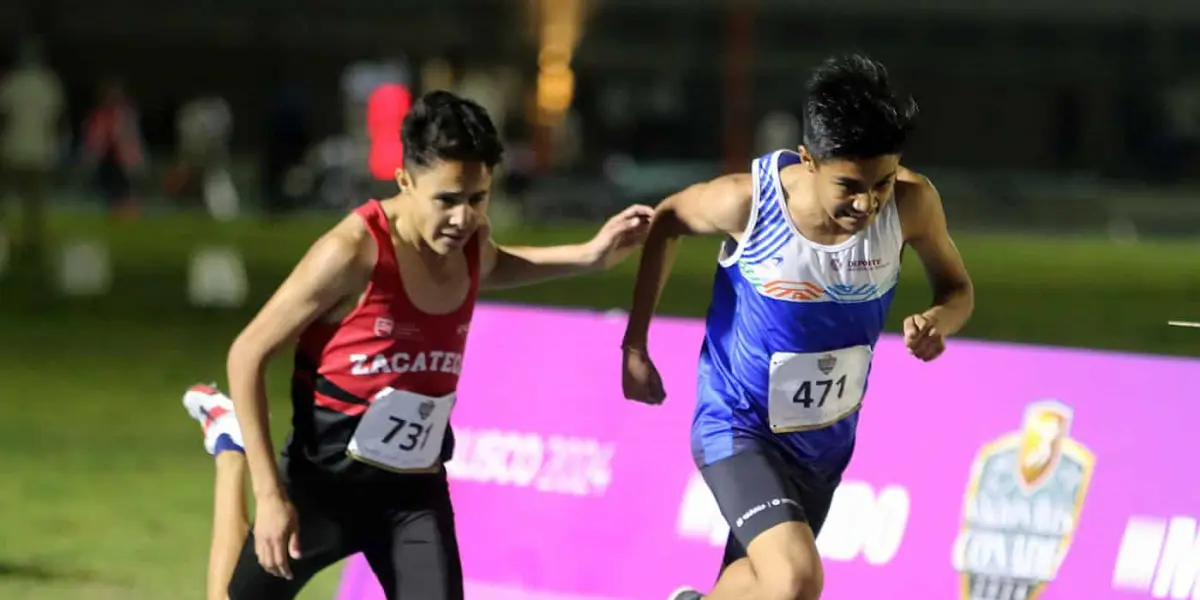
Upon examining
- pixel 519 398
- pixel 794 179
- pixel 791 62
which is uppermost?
pixel 791 62

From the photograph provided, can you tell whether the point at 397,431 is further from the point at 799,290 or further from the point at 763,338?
the point at 799,290

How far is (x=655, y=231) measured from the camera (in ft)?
14.9

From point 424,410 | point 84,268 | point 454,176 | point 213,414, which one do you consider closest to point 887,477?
point 424,410

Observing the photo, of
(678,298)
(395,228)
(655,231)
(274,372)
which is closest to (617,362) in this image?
(655,231)

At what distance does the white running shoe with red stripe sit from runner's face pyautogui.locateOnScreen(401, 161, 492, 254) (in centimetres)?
122

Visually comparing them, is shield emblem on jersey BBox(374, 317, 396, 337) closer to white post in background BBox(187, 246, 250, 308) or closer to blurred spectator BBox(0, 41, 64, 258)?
white post in background BBox(187, 246, 250, 308)

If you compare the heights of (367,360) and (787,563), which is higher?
(367,360)

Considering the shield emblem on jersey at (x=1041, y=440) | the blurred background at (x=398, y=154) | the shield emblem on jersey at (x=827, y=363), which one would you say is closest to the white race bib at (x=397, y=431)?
the shield emblem on jersey at (x=827, y=363)

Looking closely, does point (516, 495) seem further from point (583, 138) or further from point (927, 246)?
point (583, 138)

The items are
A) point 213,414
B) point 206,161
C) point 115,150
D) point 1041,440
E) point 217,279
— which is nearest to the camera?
point 1041,440

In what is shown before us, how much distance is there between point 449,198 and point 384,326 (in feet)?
1.21

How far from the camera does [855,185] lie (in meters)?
4.01

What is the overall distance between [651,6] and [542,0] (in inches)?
119

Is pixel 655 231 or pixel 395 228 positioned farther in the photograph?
pixel 655 231
